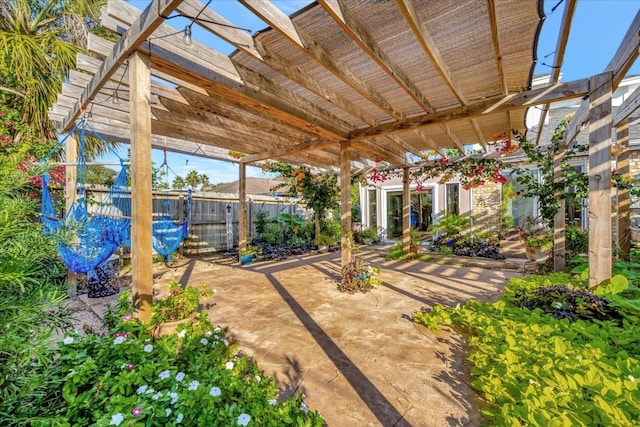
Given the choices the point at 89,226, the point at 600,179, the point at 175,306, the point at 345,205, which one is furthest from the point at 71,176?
the point at 600,179

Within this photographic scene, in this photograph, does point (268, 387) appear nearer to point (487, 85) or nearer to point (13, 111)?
point (487, 85)

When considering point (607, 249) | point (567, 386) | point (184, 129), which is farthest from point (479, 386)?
point (184, 129)

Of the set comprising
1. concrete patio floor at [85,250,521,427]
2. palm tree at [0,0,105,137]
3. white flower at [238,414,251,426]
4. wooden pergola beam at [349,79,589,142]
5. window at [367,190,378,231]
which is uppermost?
palm tree at [0,0,105,137]

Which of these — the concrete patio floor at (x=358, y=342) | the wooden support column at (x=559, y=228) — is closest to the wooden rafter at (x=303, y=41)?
the concrete patio floor at (x=358, y=342)

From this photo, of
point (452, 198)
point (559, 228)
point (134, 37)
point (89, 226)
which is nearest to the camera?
point (134, 37)

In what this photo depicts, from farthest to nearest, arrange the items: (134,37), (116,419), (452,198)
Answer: (452,198) < (134,37) < (116,419)

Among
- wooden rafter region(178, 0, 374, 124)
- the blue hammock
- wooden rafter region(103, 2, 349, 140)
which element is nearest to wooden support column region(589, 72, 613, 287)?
wooden rafter region(178, 0, 374, 124)

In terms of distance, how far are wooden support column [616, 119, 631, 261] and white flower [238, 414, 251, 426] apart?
18.5 feet

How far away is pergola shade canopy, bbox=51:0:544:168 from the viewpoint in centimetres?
191

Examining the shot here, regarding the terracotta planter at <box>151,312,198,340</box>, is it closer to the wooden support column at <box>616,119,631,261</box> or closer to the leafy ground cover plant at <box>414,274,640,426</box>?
the leafy ground cover plant at <box>414,274,640,426</box>

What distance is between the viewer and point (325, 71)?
267cm

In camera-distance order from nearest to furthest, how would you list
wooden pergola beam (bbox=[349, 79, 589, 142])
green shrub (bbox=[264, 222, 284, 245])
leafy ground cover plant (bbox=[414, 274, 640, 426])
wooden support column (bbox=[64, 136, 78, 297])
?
leafy ground cover plant (bbox=[414, 274, 640, 426]) → wooden pergola beam (bbox=[349, 79, 589, 142]) → wooden support column (bbox=[64, 136, 78, 297]) → green shrub (bbox=[264, 222, 284, 245])

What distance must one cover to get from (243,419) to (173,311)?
1545 millimetres

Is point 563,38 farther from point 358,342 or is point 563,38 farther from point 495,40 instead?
point 358,342
